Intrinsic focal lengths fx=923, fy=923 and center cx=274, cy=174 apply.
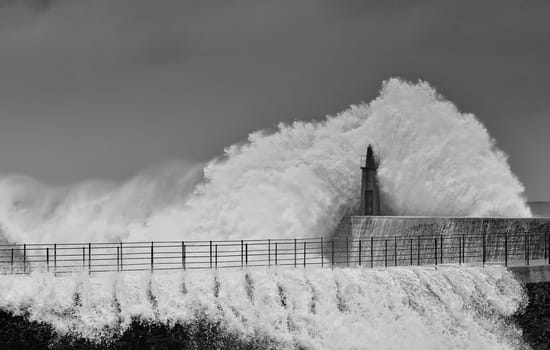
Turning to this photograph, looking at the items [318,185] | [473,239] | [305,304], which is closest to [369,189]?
[318,185]

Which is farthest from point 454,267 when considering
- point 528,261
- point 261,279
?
point 261,279

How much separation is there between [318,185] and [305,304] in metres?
14.6

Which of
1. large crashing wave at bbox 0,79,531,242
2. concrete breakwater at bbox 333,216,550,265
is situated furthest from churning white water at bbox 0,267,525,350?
large crashing wave at bbox 0,79,531,242

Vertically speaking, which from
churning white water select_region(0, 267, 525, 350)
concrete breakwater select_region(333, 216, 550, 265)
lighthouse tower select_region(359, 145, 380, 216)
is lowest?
churning white water select_region(0, 267, 525, 350)

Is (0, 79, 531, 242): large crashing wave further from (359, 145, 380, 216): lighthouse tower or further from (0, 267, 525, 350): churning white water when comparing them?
(0, 267, 525, 350): churning white water

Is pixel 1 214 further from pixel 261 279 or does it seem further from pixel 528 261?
pixel 528 261

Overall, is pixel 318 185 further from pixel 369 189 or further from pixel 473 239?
pixel 473 239

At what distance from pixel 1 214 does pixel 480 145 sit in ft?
53.9

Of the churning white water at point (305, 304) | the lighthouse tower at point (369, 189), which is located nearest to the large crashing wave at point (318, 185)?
the lighthouse tower at point (369, 189)

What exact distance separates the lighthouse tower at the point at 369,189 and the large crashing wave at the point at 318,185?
674mm

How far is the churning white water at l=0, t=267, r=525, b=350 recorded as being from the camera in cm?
1578

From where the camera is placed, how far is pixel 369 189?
1254 inches

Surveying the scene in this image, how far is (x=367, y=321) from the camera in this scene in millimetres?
18062

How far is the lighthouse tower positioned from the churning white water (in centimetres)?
1170
